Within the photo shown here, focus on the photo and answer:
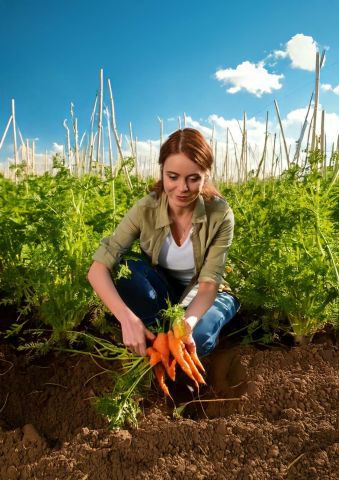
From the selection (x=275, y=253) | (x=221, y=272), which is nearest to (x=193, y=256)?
(x=221, y=272)

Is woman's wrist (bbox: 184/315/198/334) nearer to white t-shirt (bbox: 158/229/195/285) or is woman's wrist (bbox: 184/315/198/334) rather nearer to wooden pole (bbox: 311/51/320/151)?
white t-shirt (bbox: 158/229/195/285)

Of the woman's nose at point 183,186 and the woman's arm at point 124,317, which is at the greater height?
the woman's nose at point 183,186

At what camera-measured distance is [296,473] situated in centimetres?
179

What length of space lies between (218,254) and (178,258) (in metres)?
0.31

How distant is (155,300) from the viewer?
2.69 m

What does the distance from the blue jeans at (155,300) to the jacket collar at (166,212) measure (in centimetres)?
33

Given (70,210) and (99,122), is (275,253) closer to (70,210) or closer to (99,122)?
(70,210)

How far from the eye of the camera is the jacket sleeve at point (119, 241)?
244 cm

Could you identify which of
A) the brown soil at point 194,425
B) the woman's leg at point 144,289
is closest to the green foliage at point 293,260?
the brown soil at point 194,425

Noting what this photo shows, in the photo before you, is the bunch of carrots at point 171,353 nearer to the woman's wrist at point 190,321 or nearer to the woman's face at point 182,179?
the woman's wrist at point 190,321

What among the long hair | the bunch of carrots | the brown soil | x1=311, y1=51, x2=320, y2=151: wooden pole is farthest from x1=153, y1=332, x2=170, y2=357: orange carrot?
x1=311, y1=51, x2=320, y2=151: wooden pole

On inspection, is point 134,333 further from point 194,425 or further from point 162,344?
→ point 194,425

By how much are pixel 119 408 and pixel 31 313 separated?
173 centimetres

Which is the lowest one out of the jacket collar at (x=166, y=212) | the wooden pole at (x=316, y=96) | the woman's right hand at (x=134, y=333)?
the woman's right hand at (x=134, y=333)
